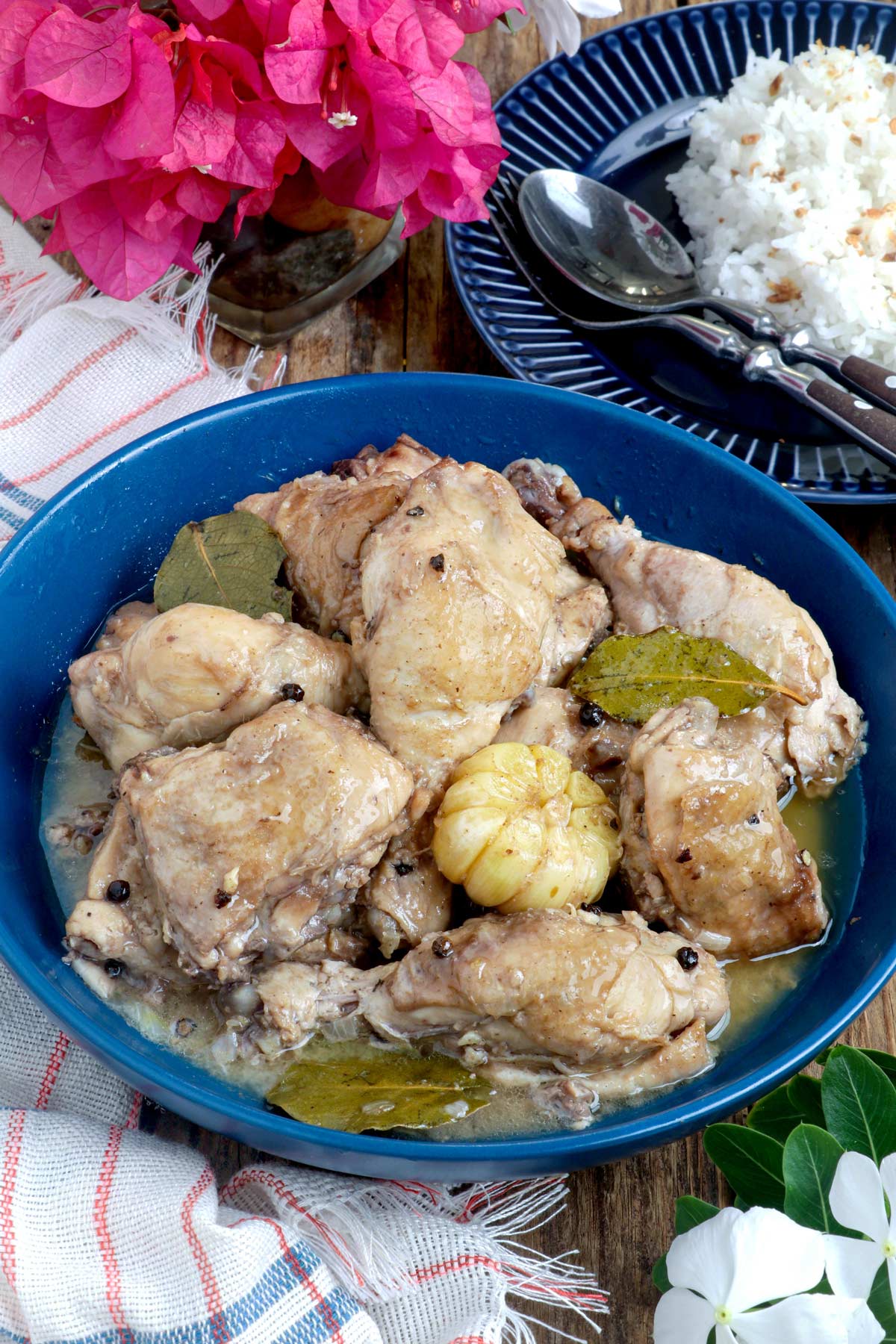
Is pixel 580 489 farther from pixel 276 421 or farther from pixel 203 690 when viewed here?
pixel 203 690

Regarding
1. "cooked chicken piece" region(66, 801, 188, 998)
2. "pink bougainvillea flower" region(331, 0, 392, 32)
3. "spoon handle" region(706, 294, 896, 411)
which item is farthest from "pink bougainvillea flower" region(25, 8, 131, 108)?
"spoon handle" region(706, 294, 896, 411)

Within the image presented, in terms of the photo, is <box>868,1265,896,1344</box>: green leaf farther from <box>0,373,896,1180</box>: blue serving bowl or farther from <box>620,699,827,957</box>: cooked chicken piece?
<box>620,699,827,957</box>: cooked chicken piece

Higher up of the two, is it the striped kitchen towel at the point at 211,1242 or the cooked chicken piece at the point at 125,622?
the cooked chicken piece at the point at 125,622

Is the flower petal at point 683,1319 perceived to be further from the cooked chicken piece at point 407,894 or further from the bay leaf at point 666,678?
the bay leaf at point 666,678

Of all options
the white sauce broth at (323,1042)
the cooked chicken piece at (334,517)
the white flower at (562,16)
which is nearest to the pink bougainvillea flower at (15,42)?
the cooked chicken piece at (334,517)

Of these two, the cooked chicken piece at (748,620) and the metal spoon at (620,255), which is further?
the metal spoon at (620,255)

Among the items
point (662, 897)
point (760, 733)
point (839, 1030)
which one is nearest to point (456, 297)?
point (760, 733)

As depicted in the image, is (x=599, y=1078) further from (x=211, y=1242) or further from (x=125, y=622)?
(x=125, y=622)
